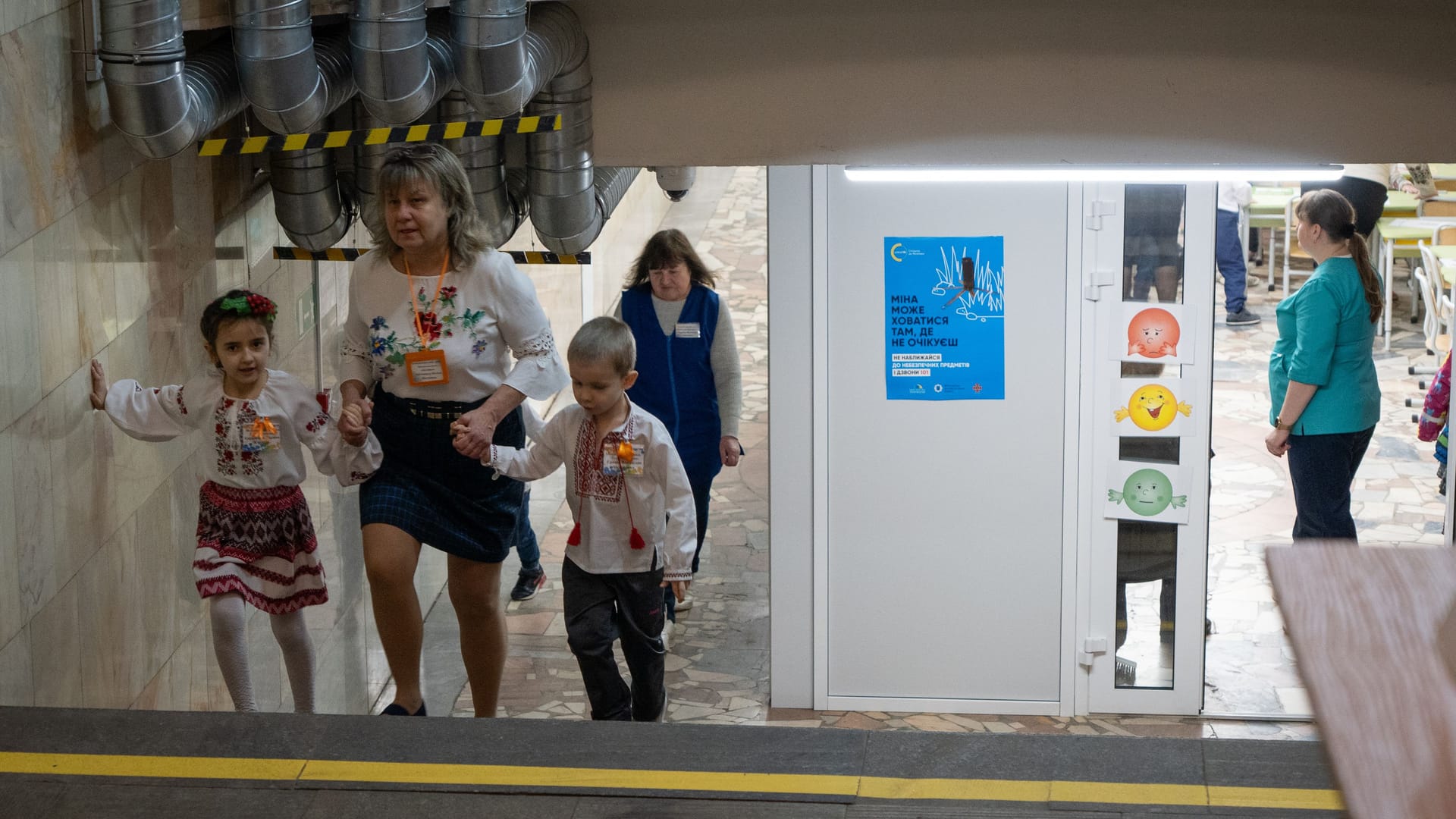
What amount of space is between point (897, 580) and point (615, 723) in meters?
2.93

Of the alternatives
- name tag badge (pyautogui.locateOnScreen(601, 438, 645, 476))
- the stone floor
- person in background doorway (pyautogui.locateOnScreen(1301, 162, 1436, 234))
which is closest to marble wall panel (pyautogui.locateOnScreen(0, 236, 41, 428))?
name tag badge (pyautogui.locateOnScreen(601, 438, 645, 476))

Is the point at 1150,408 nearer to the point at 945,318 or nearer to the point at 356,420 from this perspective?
the point at 945,318

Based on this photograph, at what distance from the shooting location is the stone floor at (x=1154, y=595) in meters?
6.61

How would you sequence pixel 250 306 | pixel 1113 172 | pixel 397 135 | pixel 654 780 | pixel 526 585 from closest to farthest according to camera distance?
pixel 654 780
pixel 250 306
pixel 397 135
pixel 1113 172
pixel 526 585

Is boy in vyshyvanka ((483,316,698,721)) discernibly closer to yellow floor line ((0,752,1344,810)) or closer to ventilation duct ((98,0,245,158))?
yellow floor line ((0,752,1344,810))

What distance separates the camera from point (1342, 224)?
6.32 metres

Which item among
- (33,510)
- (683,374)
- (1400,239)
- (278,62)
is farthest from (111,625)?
(1400,239)

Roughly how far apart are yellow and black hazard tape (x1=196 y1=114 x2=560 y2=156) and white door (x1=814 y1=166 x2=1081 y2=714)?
129cm

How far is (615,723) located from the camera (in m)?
3.79

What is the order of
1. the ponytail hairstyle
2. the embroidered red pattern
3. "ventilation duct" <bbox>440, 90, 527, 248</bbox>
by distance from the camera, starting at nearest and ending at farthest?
the embroidered red pattern, "ventilation duct" <bbox>440, 90, 527, 248</bbox>, the ponytail hairstyle

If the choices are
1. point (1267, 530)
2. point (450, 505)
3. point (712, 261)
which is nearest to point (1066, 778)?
point (450, 505)

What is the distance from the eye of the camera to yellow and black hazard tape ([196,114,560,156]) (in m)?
4.82

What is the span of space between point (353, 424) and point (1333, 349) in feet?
13.2

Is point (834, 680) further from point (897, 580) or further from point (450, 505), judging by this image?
point (450, 505)
